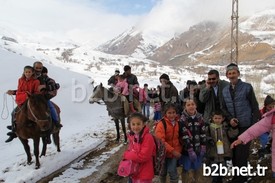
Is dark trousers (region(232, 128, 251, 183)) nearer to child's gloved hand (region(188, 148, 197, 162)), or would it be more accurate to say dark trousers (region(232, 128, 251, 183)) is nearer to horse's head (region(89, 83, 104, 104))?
child's gloved hand (region(188, 148, 197, 162))

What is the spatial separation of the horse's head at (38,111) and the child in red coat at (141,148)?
134 inches

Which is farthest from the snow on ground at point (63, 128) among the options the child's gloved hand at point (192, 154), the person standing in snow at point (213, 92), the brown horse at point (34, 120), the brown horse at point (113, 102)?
the person standing in snow at point (213, 92)

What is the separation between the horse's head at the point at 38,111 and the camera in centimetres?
791

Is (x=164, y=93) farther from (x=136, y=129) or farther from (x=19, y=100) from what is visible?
(x=136, y=129)

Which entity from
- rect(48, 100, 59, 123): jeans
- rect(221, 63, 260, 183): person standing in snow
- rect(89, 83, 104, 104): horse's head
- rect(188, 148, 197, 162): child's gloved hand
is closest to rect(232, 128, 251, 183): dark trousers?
rect(221, 63, 260, 183): person standing in snow

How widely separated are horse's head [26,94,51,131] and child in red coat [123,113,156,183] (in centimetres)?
340

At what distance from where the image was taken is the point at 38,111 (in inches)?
312

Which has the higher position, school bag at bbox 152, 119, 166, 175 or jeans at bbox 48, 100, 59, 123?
jeans at bbox 48, 100, 59, 123

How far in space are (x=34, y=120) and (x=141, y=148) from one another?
12.8 ft

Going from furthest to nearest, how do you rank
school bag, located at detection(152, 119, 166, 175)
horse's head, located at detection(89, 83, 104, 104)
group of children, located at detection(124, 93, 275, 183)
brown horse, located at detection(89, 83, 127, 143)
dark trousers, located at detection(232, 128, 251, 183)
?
brown horse, located at detection(89, 83, 127, 143) → horse's head, located at detection(89, 83, 104, 104) → dark trousers, located at detection(232, 128, 251, 183) → school bag, located at detection(152, 119, 166, 175) → group of children, located at detection(124, 93, 275, 183)

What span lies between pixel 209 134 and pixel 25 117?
15.0ft

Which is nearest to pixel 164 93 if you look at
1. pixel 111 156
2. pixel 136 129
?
pixel 111 156

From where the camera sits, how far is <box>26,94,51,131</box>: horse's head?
7908mm

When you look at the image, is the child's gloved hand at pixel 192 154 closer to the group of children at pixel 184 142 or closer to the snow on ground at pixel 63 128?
the group of children at pixel 184 142
